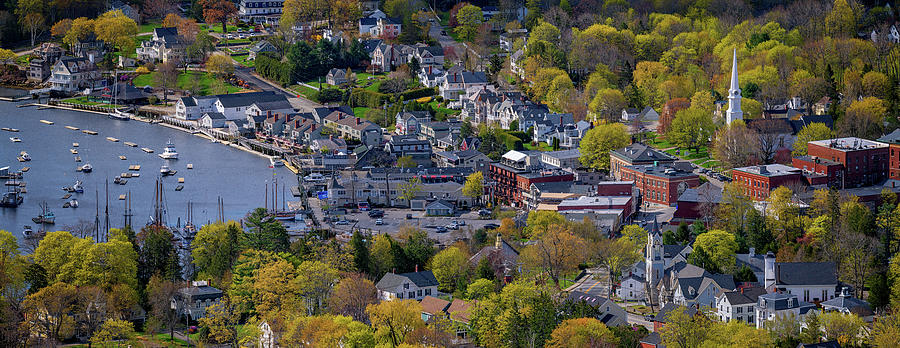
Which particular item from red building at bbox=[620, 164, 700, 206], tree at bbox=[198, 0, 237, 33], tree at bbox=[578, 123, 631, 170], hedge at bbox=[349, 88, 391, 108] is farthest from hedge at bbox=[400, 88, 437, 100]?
red building at bbox=[620, 164, 700, 206]

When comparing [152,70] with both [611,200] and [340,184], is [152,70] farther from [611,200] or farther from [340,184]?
[611,200]

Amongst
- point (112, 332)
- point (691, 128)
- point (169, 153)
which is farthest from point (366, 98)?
point (112, 332)

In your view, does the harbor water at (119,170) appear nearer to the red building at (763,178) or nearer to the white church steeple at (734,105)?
the white church steeple at (734,105)

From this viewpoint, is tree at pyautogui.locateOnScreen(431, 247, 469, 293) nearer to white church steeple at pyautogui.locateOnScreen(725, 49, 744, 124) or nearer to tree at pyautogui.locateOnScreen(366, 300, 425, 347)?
tree at pyautogui.locateOnScreen(366, 300, 425, 347)

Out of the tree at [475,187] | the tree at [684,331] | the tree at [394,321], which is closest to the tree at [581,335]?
the tree at [684,331]

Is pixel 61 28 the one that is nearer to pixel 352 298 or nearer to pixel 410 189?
pixel 410 189
